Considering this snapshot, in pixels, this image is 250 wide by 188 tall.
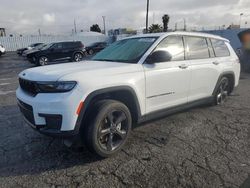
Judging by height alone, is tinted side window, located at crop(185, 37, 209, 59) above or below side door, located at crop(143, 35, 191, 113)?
above

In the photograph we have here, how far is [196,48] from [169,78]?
1203 millimetres

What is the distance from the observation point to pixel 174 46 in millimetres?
4469

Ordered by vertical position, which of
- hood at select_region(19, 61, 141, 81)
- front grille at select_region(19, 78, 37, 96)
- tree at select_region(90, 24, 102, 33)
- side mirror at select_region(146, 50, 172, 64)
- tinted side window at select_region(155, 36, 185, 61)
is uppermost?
tree at select_region(90, 24, 102, 33)

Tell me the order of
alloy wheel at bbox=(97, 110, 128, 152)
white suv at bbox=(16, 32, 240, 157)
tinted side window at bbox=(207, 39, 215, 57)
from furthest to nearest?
tinted side window at bbox=(207, 39, 215, 57) < alloy wheel at bbox=(97, 110, 128, 152) < white suv at bbox=(16, 32, 240, 157)

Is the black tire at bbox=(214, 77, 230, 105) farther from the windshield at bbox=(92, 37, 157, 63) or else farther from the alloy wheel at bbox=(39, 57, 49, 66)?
the alloy wheel at bbox=(39, 57, 49, 66)

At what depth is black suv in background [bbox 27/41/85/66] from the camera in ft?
59.6

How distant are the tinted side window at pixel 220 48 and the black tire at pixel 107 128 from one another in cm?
298

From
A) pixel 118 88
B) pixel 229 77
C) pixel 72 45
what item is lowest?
pixel 229 77


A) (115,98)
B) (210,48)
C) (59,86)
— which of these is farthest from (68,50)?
(59,86)

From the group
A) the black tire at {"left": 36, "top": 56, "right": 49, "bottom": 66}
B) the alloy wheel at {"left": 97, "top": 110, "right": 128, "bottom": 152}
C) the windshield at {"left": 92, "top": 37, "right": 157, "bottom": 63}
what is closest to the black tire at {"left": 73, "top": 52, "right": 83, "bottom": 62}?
the black tire at {"left": 36, "top": 56, "right": 49, "bottom": 66}

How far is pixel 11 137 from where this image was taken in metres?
4.35

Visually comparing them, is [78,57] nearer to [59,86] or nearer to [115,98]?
[115,98]

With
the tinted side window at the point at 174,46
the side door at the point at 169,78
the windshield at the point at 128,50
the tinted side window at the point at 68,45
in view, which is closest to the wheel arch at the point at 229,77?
the side door at the point at 169,78

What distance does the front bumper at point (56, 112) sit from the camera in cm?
300
